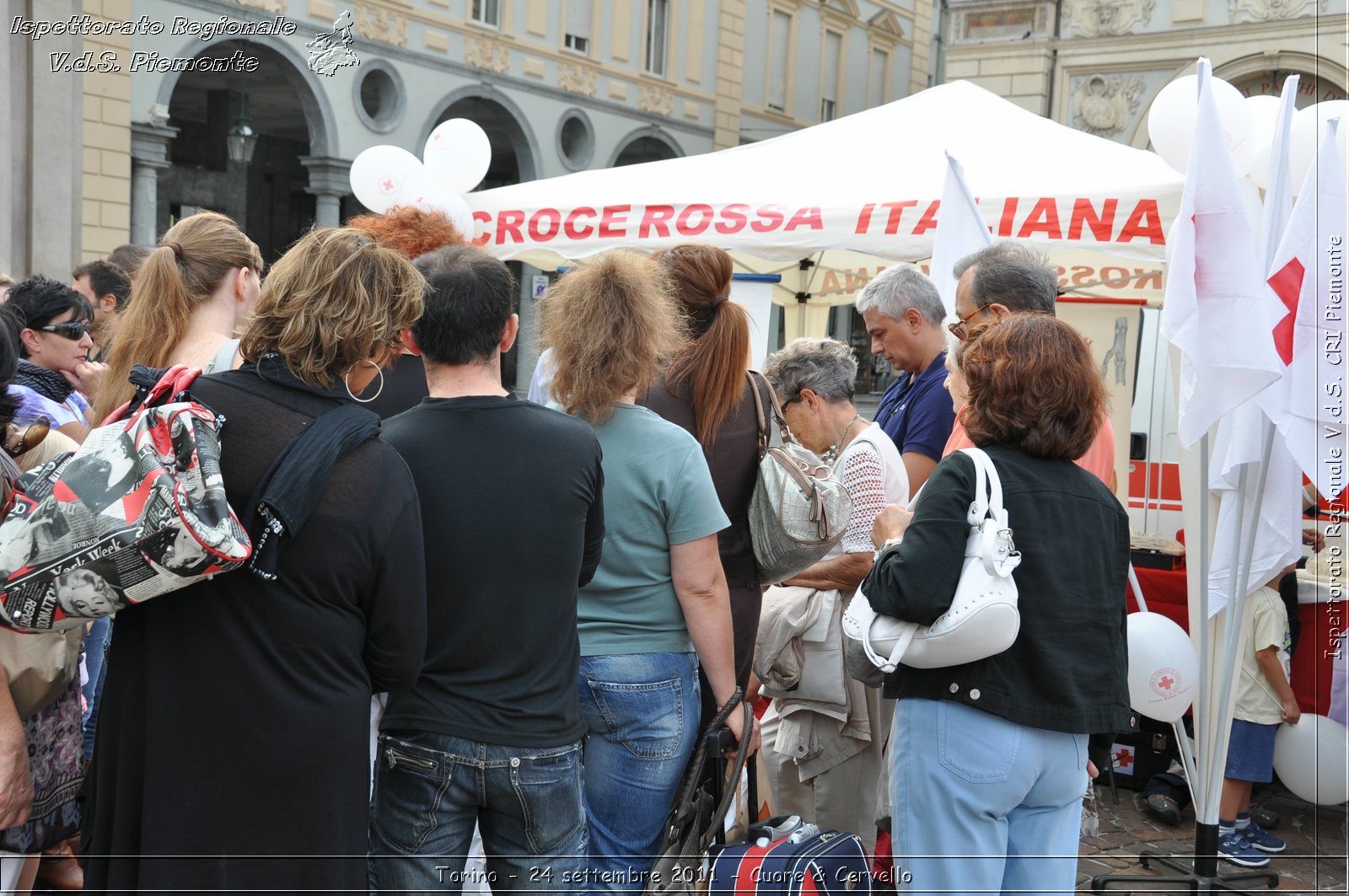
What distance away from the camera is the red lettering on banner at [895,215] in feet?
19.1

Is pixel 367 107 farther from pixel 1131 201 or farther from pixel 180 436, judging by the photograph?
pixel 180 436

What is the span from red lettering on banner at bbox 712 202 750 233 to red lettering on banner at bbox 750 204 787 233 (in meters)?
0.06

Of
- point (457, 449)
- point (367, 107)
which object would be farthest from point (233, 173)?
point (457, 449)

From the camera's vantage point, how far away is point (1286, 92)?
3.56m

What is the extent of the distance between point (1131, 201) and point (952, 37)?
16.0m

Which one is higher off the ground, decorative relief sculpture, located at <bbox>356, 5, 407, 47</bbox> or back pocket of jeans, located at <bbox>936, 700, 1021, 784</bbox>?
decorative relief sculpture, located at <bbox>356, 5, 407, 47</bbox>

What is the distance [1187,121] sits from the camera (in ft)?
15.2

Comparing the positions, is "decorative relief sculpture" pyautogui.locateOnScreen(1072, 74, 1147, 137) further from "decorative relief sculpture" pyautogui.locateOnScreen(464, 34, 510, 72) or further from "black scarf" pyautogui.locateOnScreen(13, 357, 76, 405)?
"black scarf" pyautogui.locateOnScreen(13, 357, 76, 405)

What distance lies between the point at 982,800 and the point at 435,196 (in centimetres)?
485

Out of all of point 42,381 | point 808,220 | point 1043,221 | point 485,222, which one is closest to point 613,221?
point 485,222

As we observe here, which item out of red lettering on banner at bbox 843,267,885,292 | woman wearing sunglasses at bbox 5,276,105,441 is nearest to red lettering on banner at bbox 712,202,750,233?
red lettering on banner at bbox 843,267,885,292

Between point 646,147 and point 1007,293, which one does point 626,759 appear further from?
point 646,147

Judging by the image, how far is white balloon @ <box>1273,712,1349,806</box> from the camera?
455 cm

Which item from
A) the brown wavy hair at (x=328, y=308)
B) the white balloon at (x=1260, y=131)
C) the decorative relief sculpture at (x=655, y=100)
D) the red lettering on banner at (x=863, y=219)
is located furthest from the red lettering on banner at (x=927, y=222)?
the decorative relief sculpture at (x=655, y=100)
